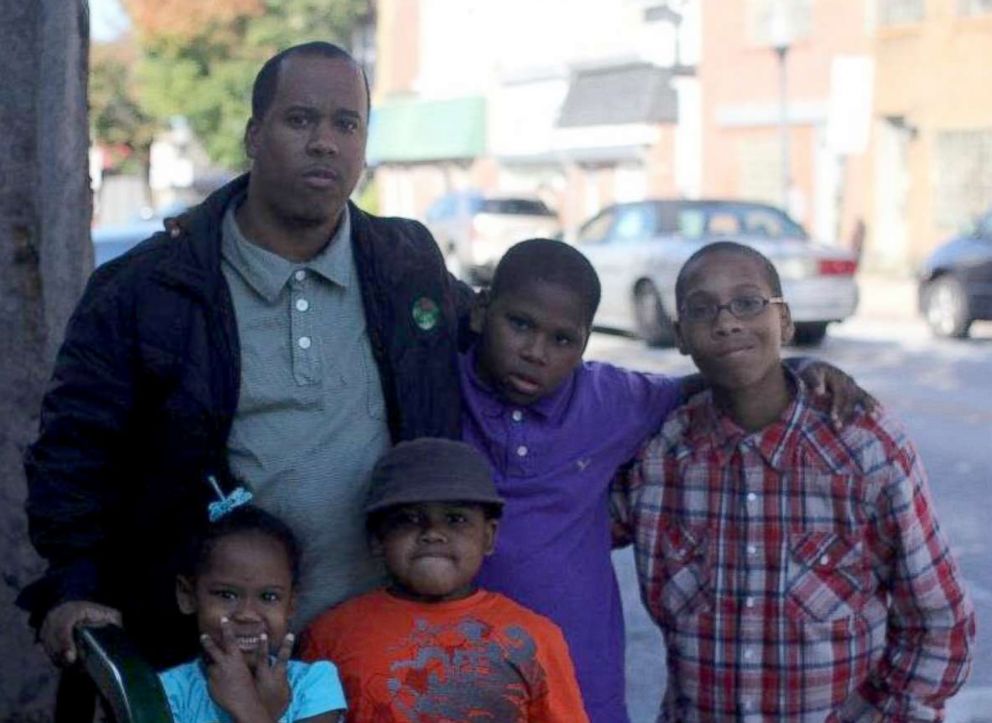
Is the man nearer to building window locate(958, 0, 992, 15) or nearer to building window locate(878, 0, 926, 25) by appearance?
building window locate(958, 0, 992, 15)

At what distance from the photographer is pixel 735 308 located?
3.15m

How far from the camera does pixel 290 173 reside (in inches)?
118

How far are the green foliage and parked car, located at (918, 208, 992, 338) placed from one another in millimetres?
27402

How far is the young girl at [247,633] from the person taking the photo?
9.22 feet

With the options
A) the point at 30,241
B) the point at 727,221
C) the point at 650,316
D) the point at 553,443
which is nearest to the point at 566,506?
the point at 553,443

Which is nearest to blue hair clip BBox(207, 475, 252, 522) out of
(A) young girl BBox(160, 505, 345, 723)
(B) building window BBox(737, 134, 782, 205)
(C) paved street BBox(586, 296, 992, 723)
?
(A) young girl BBox(160, 505, 345, 723)

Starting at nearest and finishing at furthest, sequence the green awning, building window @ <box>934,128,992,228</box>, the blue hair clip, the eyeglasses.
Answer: the blue hair clip → the eyeglasses → building window @ <box>934,128,992,228</box> → the green awning

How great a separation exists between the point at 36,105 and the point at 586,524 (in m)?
2.21

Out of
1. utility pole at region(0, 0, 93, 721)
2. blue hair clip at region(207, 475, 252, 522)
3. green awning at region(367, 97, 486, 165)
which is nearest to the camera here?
blue hair clip at region(207, 475, 252, 522)

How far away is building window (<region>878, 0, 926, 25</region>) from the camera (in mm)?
29734

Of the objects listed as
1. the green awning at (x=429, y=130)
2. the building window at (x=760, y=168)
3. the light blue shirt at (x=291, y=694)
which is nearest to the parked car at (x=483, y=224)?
the building window at (x=760, y=168)

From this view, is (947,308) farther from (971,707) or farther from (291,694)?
(291,694)

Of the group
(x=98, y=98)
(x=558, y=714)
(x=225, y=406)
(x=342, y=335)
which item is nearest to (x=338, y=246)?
(x=342, y=335)

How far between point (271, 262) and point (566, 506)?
70 centimetres
